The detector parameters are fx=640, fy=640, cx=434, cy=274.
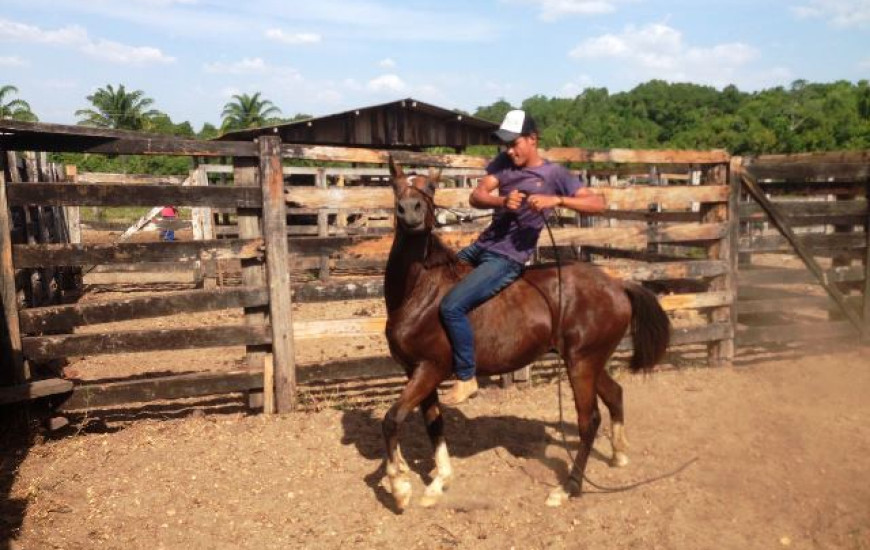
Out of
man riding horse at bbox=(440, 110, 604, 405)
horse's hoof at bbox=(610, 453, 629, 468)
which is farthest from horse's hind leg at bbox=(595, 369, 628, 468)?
man riding horse at bbox=(440, 110, 604, 405)

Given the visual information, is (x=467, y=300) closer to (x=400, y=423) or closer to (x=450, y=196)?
(x=400, y=423)

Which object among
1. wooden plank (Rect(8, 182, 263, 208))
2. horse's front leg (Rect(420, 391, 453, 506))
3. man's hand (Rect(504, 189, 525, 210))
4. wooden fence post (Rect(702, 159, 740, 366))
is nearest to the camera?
man's hand (Rect(504, 189, 525, 210))

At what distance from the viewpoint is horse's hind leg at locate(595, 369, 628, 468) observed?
209 inches

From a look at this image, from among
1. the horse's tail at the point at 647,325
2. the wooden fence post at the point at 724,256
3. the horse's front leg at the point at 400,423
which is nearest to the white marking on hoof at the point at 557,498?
the horse's front leg at the point at 400,423

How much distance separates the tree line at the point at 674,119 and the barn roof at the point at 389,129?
36.3 metres

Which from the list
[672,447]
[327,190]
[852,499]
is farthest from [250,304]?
[852,499]

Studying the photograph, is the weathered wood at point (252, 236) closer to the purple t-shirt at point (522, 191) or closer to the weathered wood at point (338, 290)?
the weathered wood at point (338, 290)

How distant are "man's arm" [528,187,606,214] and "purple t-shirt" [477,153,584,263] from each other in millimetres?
99

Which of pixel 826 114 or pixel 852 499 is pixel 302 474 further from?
pixel 826 114

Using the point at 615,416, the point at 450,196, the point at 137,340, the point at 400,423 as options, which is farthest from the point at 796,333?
the point at 137,340

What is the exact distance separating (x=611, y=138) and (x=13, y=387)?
81.9 metres

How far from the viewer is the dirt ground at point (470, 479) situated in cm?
429

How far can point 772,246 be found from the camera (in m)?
8.54

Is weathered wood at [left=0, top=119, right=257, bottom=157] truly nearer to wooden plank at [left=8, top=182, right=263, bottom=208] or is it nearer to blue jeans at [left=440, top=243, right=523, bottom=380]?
wooden plank at [left=8, top=182, right=263, bottom=208]
